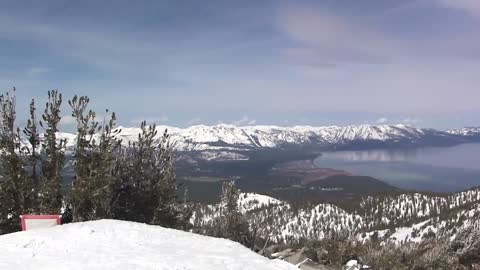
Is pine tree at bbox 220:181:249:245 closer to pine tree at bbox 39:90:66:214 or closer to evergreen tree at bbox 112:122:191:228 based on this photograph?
evergreen tree at bbox 112:122:191:228

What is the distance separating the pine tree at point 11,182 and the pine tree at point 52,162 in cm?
99

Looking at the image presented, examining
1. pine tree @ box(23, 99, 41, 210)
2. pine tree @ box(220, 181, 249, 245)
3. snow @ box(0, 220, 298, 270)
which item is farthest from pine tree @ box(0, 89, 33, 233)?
pine tree @ box(220, 181, 249, 245)

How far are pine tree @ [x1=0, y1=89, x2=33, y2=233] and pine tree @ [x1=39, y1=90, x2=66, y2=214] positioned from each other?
986 mm

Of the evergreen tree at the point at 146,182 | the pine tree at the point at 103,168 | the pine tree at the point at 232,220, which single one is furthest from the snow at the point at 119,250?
the pine tree at the point at 232,220

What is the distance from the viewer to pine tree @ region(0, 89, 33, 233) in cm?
2442

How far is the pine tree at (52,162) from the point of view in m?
24.0

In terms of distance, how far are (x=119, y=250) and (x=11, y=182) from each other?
39.7ft

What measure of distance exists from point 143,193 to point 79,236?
12551mm

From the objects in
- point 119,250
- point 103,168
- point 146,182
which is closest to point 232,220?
point 146,182

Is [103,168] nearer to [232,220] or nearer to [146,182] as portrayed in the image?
[146,182]

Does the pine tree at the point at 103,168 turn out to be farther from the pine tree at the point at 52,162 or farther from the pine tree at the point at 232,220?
the pine tree at the point at 232,220

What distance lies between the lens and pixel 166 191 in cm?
3023

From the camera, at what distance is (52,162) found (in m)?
25.3

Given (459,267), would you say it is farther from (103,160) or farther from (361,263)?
(103,160)
